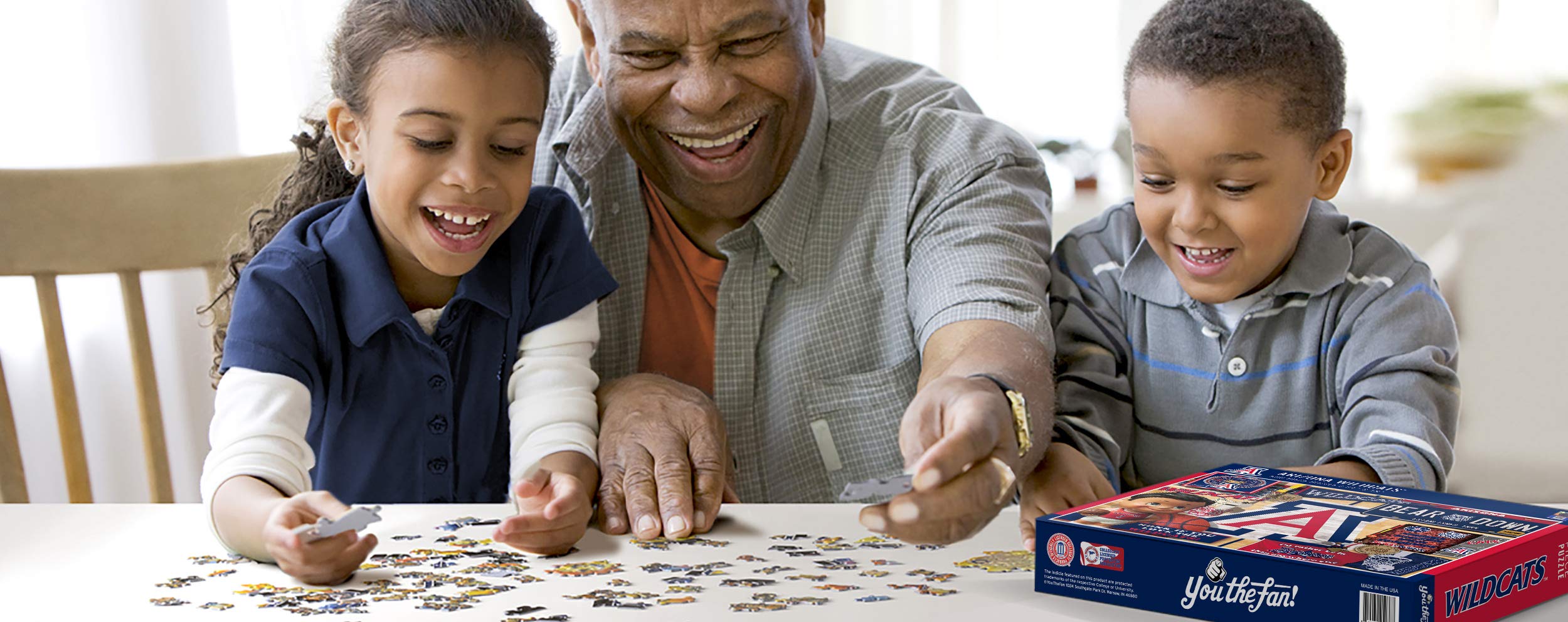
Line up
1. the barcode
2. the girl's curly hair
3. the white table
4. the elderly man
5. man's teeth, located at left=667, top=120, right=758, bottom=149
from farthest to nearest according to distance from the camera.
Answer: man's teeth, located at left=667, top=120, right=758, bottom=149, the elderly man, the girl's curly hair, the white table, the barcode

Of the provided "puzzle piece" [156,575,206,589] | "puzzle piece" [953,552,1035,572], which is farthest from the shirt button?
"puzzle piece" [156,575,206,589]

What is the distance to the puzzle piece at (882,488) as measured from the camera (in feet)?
3.54

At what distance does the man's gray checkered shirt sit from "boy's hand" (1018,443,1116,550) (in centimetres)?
33

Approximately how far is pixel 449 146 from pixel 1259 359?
3.13ft

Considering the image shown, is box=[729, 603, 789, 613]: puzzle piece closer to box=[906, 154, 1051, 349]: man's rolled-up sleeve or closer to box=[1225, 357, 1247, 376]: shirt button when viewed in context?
box=[906, 154, 1051, 349]: man's rolled-up sleeve

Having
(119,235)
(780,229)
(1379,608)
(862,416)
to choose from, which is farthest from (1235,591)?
(119,235)

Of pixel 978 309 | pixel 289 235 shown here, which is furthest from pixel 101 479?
pixel 978 309

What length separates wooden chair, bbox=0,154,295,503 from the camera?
189cm

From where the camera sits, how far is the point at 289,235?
1523 millimetres

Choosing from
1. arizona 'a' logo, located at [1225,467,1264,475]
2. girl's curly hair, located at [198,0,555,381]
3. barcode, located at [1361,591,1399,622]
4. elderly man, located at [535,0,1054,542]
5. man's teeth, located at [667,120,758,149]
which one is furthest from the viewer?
man's teeth, located at [667,120,758,149]

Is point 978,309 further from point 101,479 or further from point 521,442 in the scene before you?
point 101,479

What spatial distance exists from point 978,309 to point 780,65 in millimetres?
431

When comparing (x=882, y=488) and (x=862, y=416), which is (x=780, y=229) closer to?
(x=862, y=416)

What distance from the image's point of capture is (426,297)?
5.31ft
